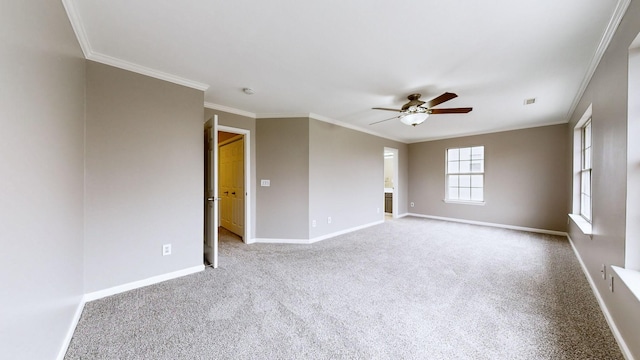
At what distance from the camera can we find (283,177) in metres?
4.17

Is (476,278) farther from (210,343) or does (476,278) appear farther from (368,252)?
(210,343)

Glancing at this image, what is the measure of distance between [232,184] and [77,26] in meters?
3.22

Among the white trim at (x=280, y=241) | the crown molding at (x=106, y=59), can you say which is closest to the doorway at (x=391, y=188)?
the white trim at (x=280, y=241)

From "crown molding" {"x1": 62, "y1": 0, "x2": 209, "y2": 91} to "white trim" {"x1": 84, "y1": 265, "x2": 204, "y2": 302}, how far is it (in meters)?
2.20

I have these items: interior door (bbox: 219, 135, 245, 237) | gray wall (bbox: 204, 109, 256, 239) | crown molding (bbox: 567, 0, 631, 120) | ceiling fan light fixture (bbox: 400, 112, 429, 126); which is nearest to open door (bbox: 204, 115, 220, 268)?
gray wall (bbox: 204, 109, 256, 239)

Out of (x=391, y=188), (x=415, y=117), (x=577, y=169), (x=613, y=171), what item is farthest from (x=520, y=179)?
(x=613, y=171)

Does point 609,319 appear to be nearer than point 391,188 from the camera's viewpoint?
Yes

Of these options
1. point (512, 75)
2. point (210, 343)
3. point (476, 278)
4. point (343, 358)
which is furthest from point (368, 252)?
point (512, 75)

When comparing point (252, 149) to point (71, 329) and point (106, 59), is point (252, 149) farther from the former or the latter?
point (71, 329)

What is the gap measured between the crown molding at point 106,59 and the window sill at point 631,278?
4.04 meters

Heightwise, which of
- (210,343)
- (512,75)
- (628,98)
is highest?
(512,75)

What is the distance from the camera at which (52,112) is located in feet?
4.65

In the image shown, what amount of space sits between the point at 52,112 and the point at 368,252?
143 inches

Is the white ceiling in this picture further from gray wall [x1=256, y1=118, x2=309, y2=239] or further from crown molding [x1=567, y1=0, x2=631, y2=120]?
gray wall [x1=256, y1=118, x2=309, y2=239]
